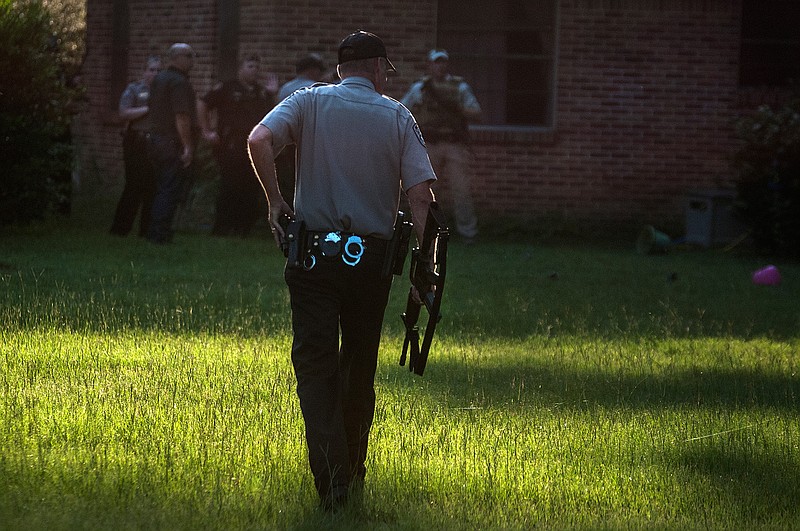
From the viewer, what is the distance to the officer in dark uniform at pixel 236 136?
17.3 metres

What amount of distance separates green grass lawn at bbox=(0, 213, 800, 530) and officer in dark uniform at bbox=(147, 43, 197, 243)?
9.58 feet

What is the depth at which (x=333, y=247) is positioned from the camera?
527 centimetres

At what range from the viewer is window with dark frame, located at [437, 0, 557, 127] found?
67.1ft

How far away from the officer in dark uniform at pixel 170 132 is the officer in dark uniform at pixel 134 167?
2.99ft

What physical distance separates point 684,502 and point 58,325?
4.88 m

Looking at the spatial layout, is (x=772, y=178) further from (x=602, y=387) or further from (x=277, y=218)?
(x=277, y=218)

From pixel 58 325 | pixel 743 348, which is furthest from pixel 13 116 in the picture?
pixel 743 348

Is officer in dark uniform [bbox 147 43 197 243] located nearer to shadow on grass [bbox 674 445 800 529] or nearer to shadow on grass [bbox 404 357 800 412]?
shadow on grass [bbox 404 357 800 412]

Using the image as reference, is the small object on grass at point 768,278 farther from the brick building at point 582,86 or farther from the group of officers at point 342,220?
the group of officers at point 342,220

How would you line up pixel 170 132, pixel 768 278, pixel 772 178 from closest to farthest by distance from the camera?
pixel 768 278, pixel 170 132, pixel 772 178

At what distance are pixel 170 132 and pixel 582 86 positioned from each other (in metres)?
6.95

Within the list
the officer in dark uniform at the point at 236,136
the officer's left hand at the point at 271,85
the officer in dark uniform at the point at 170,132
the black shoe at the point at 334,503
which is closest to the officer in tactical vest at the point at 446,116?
the officer's left hand at the point at 271,85

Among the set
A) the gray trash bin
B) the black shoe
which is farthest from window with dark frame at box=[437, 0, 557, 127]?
the black shoe

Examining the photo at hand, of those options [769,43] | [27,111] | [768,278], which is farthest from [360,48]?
[769,43]
